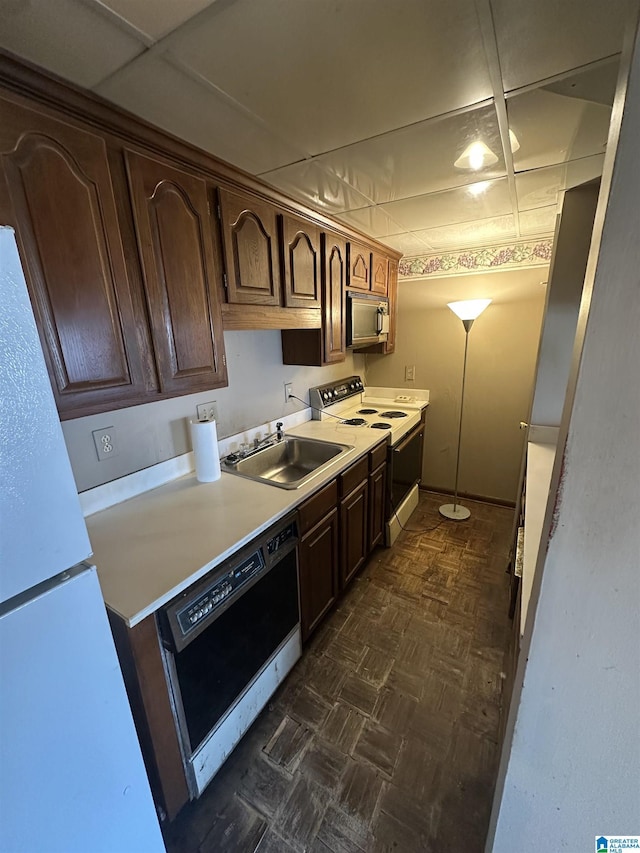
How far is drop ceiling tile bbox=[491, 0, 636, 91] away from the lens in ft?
2.35

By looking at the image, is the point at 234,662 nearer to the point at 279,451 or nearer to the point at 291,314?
the point at 279,451

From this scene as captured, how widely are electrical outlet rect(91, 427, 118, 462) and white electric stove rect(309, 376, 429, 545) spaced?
4.91ft

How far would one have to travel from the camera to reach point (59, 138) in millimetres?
921

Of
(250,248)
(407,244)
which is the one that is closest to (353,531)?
(250,248)

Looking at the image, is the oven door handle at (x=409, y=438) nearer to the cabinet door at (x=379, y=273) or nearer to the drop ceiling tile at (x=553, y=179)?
the cabinet door at (x=379, y=273)

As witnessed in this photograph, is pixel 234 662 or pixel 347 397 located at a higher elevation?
pixel 347 397

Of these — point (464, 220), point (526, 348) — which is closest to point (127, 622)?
point (464, 220)

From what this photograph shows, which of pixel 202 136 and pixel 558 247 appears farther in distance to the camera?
pixel 558 247

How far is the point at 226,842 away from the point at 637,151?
1.95 m

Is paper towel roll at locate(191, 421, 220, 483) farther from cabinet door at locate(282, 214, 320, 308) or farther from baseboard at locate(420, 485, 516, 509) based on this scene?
baseboard at locate(420, 485, 516, 509)

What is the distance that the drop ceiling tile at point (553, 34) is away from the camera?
2.35ft

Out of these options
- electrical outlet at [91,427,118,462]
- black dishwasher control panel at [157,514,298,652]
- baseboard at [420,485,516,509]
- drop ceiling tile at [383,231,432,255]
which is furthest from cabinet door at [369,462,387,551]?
drop ceiling tile at [383,231,432,255]

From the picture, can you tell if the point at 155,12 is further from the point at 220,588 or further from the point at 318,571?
the point at 318,571

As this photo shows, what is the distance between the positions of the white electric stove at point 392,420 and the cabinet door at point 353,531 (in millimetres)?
363
